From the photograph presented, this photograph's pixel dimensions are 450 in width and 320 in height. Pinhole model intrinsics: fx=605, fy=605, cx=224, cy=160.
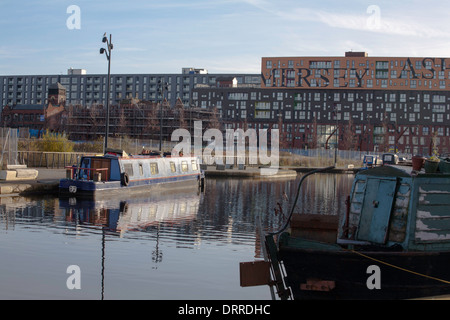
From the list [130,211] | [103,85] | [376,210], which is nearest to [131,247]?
[376,210]

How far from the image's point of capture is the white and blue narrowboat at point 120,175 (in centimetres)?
3316

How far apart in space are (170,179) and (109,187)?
8.47 metres

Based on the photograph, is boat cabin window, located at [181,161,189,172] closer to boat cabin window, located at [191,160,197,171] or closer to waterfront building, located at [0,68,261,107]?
boat cabin window, located at [191,160,197,171]

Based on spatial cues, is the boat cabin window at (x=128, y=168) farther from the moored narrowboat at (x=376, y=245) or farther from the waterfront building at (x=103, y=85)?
the waterfront building at (x=103, y=85)

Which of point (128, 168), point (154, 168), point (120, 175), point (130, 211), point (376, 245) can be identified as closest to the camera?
point (376, 245)

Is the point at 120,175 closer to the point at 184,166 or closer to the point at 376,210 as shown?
the point at 184,166

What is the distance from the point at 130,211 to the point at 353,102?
4424 inches

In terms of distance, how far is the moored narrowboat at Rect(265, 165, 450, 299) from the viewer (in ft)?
43.4

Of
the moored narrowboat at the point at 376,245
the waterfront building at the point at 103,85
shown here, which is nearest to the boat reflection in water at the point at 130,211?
the moored narrowboat at the point at 376,245

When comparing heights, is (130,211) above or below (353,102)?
below

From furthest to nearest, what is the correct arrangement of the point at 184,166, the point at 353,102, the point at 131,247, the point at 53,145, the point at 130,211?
the point at 353,102, the point at 53,145, the point at 184,166, the point at 130,211, the point at 131,247

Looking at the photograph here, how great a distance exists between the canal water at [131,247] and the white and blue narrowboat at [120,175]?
161 cm

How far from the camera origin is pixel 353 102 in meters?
135
